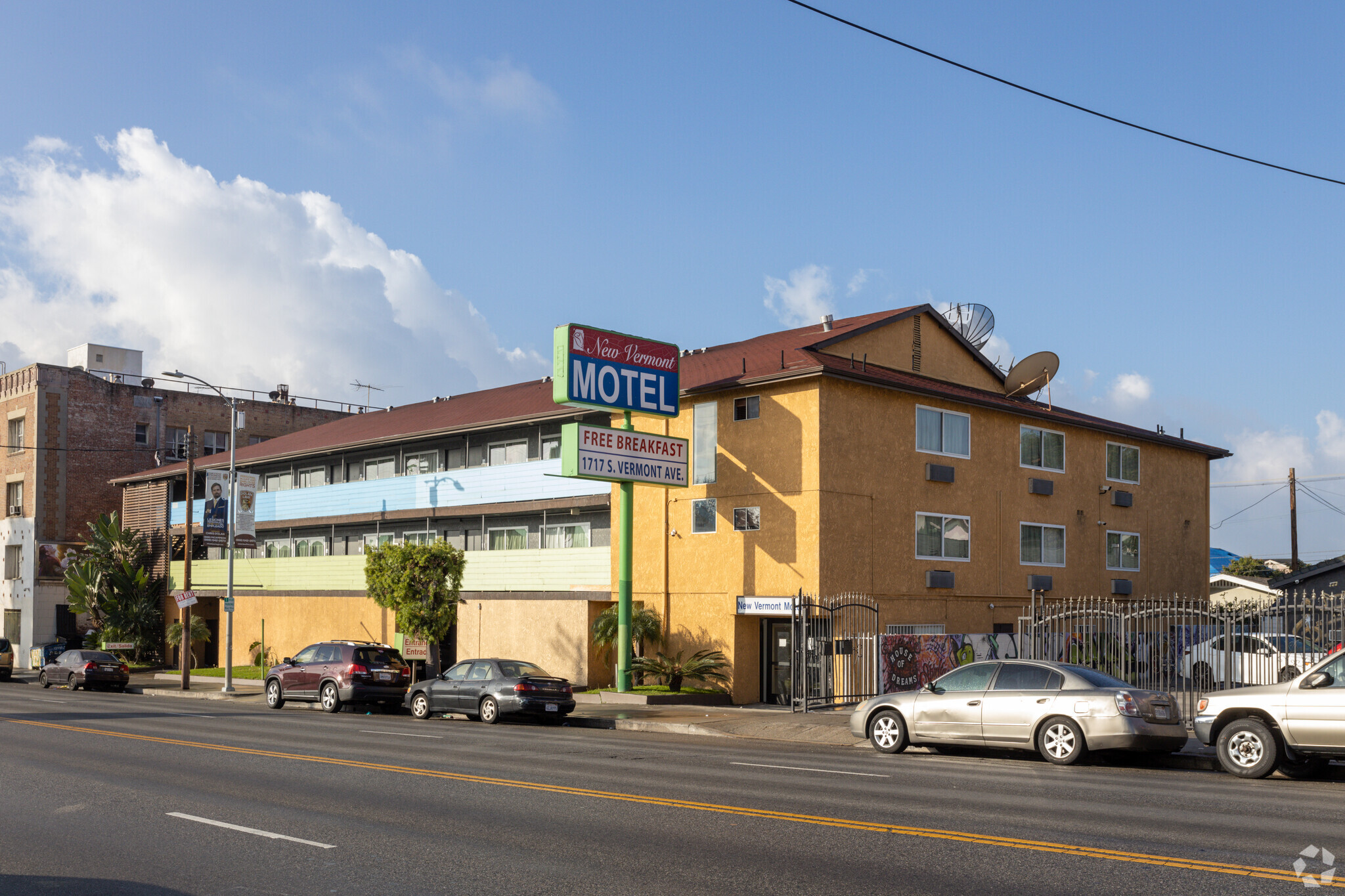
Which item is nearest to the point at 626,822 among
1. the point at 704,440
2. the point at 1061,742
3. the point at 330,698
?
the point at 1061,742

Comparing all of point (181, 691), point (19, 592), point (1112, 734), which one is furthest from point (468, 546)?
point (19, 592)

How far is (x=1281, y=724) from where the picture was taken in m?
15.0

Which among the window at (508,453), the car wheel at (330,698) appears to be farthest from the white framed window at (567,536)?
the car wheel at (330,698)

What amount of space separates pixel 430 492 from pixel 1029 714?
25534 millimetres

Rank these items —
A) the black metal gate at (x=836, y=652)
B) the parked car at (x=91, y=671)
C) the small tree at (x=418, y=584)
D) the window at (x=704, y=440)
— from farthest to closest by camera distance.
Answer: the parked car at (x=91, y=671)
the small tree at (x=418, y=584)
the window at (x=704, y=440)
the black metal gate at (x=836, y=652)

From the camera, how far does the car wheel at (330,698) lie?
95.7 ft

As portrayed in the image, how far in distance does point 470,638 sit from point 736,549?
9.97 meters

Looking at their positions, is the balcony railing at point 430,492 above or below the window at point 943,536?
above

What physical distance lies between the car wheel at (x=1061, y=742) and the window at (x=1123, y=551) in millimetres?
21927

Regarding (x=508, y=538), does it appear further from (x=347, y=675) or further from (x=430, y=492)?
(x=347, y=675)

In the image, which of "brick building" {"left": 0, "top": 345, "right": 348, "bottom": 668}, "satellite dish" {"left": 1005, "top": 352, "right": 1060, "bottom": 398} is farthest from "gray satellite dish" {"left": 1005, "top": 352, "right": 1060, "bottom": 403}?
"brick building" {"left": 0, "top": 345, "right": 348, "bottom": 668}

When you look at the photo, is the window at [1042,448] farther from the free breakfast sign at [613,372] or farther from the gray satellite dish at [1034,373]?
the free breakfast sign at [613,372]

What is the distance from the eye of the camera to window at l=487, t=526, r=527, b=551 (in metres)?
37.2

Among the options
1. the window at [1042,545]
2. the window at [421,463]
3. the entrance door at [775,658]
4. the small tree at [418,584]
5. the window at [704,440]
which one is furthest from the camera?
the window at [421,463]
